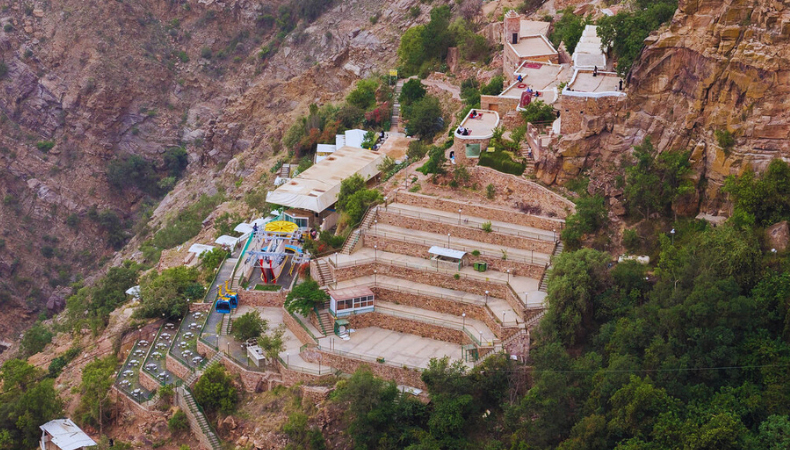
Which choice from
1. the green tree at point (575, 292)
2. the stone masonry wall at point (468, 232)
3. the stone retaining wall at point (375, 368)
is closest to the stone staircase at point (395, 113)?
the stone masonry wall at point (468, 232)

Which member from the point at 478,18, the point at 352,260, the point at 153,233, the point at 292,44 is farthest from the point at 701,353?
the point at 292,44

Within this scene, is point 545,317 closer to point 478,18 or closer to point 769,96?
point 769,96

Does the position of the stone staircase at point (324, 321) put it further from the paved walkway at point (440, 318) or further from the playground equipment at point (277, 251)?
the playground equipment at point (277, 251)

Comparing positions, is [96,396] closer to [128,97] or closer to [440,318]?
[440,318]

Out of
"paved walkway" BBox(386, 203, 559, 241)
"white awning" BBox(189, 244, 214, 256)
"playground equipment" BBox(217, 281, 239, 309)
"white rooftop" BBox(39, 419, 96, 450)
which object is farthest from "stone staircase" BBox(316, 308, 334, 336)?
"white awning" BBox(189, 244, 214, 256)

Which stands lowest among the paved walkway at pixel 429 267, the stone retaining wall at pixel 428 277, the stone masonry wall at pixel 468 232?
the stone retaining wall at pixel 428 277

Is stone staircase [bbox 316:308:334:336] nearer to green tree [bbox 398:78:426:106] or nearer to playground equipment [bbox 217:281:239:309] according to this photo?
playground equipment [bbox 217:281:239:309]
